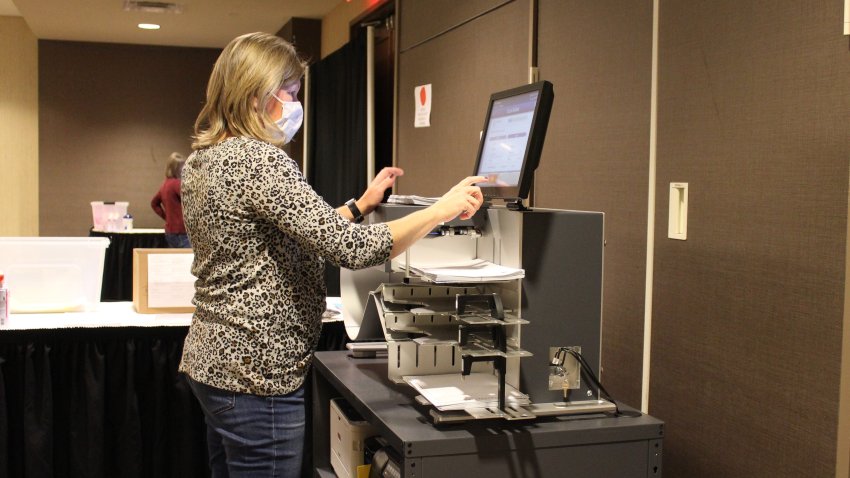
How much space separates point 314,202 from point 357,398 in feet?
1.55

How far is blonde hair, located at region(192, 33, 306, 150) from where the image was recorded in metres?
1.64

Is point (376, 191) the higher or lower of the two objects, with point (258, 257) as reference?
higher

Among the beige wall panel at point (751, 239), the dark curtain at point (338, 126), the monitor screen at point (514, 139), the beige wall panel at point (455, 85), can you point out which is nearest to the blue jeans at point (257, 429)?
the monitor screen at point (514, 139)

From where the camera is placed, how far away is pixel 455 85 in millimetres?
3793

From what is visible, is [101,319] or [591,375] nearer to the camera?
[591,375]

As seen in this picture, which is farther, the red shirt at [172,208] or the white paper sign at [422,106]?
Answer: the red shirt at [172,208]

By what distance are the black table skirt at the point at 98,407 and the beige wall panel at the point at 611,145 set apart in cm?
104

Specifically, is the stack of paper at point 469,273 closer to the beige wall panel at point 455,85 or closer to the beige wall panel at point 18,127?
the beige wall panel at point 455,85

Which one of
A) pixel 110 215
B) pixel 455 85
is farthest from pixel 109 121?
pixel 455 85

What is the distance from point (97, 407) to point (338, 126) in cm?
350

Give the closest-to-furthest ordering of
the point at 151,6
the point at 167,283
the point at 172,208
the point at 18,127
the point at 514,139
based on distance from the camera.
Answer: the point at 514,139, the point at 167,283, the point at 172,208, the point at 151,6, the point at 18,127

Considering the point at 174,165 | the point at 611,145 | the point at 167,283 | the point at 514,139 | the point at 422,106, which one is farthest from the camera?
the point at 174,165

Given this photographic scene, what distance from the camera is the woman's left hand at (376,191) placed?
2.07 m

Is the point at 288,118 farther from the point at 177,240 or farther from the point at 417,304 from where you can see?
the point at 177,240
